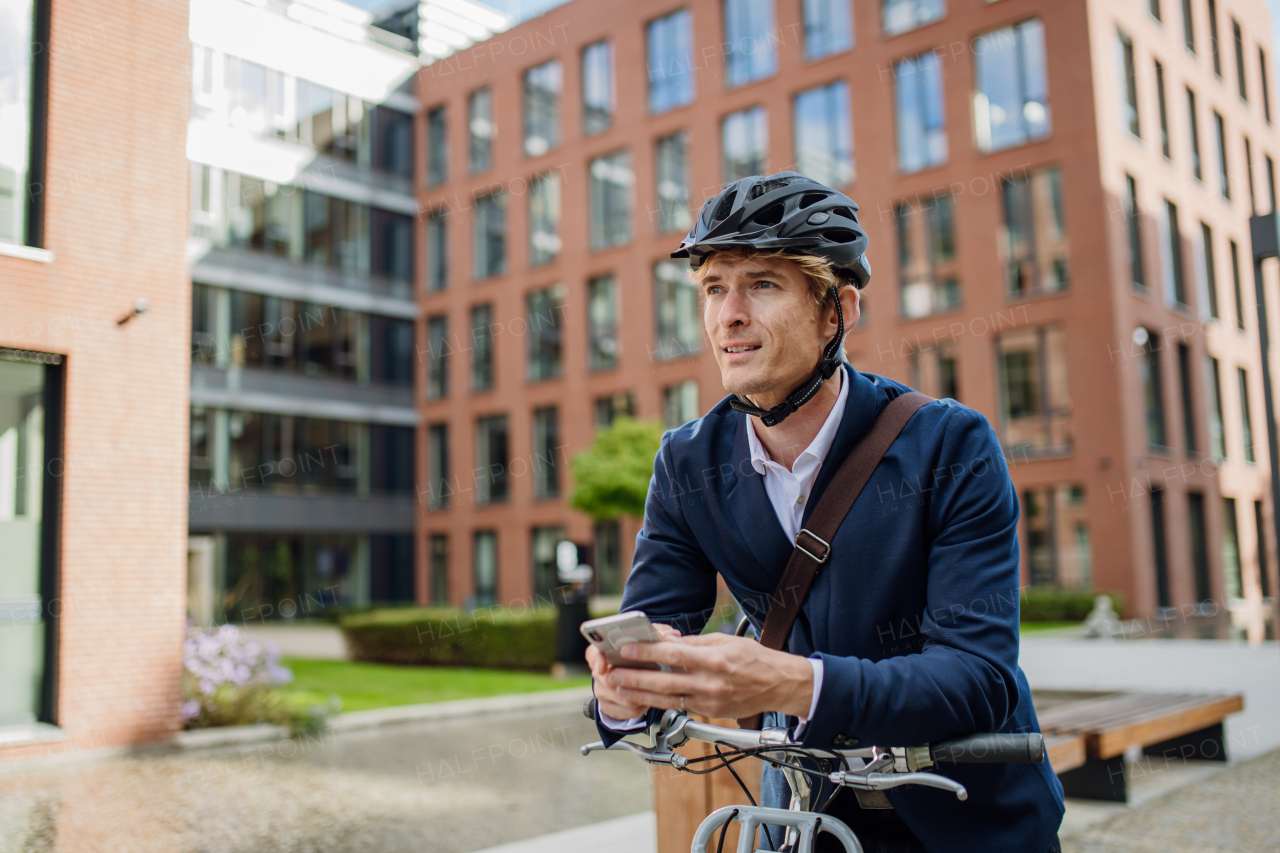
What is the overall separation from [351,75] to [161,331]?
30.8 meters

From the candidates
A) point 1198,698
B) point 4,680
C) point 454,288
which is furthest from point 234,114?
point 1198,698

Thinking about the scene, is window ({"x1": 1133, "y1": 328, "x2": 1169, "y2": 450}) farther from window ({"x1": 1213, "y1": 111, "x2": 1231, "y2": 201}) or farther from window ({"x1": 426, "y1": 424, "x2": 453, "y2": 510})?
window ({"x1": 426, "y1": 424, "x2": 453, "y2": 510})

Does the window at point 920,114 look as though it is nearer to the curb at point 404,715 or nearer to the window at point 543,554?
the window at point 543,554

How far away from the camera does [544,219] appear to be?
38031 mm

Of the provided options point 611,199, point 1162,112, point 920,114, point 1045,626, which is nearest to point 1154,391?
point 1045,626

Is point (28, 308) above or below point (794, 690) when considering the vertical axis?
above

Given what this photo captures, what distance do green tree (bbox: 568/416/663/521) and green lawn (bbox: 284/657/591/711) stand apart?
23.6 ft

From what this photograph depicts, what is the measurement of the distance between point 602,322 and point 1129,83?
1709 centimetres

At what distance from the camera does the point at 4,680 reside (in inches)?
370

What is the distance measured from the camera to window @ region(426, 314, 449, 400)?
41281 millimetres

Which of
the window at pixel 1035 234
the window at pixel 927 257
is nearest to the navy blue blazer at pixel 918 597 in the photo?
the window at pixel 1035 234

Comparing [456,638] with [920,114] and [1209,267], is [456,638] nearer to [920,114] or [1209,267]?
[920,114]

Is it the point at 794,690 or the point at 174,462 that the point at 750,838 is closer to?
the point at 794,690

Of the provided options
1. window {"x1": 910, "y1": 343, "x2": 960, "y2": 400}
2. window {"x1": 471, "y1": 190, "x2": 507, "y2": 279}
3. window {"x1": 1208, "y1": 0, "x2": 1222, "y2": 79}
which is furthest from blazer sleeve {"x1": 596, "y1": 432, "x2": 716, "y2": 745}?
window {"x1": 471, "y1": 190, "x2": 507, "y2": 279}
